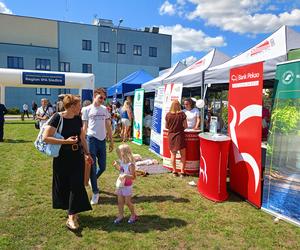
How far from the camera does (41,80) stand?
18531 mm

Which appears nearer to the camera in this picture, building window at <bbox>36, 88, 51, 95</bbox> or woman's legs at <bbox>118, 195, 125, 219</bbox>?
woman's legs at <bbox>118, 195, 125, 219</bbox>

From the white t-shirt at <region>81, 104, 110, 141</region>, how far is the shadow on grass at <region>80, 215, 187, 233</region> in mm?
1242

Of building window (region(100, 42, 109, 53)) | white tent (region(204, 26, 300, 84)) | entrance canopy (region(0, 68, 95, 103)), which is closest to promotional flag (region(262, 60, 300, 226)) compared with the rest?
white tent (region(204, 26, 300, 84))

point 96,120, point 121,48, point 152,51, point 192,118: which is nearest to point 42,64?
point 121,48

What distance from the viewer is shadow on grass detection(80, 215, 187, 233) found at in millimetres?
3988

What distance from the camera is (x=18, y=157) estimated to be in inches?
344

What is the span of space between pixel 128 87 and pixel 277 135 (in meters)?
10.4

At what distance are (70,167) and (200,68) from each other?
5419mm

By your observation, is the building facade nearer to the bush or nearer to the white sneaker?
the bush

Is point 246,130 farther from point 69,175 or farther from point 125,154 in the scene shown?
point 69,175

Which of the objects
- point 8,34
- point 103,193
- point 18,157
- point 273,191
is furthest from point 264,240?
point 8,34

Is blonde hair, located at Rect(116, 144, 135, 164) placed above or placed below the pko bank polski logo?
below

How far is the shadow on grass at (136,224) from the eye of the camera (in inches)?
157

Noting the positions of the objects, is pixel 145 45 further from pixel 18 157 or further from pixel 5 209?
pixel 5 209
